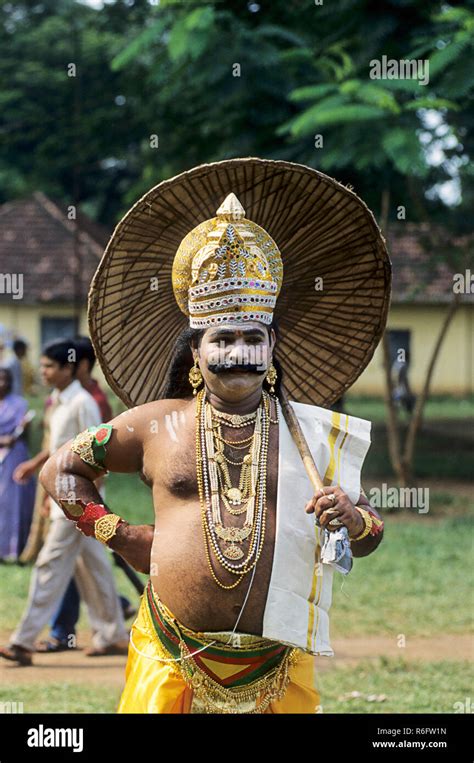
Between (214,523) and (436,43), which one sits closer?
(214,523)

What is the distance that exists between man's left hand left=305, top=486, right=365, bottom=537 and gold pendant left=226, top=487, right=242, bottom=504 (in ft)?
0.81

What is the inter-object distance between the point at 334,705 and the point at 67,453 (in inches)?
102

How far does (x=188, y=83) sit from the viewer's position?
10484 millimetres

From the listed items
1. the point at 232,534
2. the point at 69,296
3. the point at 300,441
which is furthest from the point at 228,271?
the point at 69,296

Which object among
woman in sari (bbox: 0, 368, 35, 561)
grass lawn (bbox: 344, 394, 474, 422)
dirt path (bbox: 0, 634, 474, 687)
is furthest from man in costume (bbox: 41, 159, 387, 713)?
grass lawn (bbox: 344, 394, 474, 422)

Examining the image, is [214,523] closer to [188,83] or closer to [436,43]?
[436,43]

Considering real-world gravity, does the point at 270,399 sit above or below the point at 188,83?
below

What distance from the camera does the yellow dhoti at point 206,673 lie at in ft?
10.9

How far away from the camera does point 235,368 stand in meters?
3.27

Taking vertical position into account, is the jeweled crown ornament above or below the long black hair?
above

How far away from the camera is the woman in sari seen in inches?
360

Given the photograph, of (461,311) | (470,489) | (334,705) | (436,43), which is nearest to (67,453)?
(334,705)

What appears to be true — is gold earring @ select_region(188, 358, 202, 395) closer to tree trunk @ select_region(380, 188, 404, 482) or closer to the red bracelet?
the red bracelet

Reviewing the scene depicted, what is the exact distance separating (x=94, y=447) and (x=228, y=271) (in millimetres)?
649
